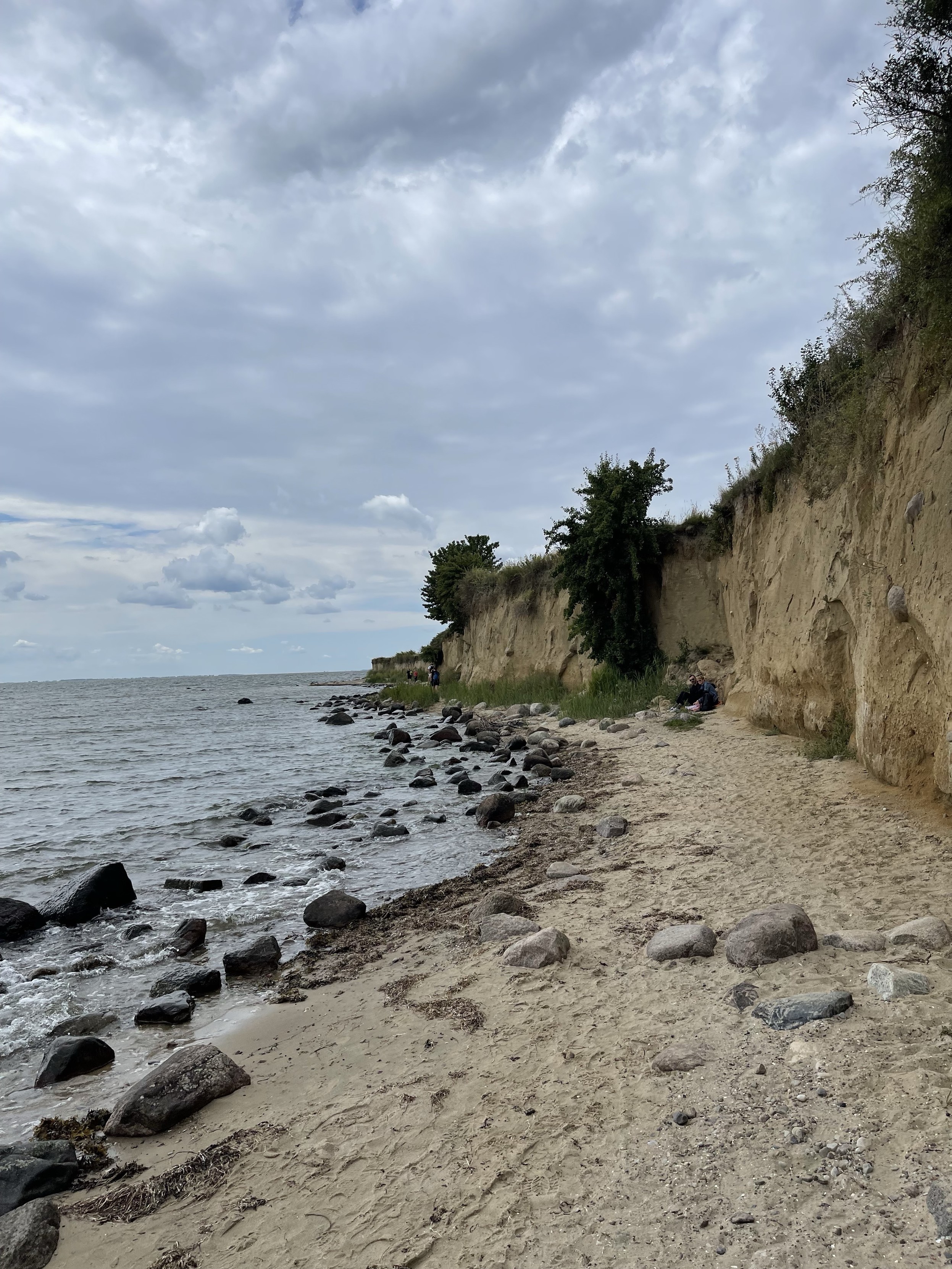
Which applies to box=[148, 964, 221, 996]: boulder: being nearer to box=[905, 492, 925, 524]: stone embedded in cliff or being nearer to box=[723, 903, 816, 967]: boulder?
box=[723, 903, 816, 967]: boulder

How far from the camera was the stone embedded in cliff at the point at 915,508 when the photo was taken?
23.4ft

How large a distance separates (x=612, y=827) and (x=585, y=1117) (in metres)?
5.42

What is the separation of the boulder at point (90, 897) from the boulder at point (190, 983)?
226 centimetres

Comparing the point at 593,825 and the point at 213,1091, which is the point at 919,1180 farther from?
the point at 593,825

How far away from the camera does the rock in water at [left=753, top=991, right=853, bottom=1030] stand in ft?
11.5

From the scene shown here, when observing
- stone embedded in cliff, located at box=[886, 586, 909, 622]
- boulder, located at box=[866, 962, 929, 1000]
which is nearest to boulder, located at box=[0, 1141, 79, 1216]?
boulder, located at box=[866, 962, 929, 1000]

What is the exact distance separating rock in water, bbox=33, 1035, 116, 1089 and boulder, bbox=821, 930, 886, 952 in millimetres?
4468

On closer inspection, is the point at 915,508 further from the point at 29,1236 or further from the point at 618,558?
the point at 618,558

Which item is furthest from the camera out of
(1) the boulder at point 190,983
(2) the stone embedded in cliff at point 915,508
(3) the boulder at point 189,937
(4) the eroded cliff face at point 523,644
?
(4) the eroded cliff face at point 523,644

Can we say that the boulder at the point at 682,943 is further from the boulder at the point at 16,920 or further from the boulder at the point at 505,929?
the boulder at the point at 16,920

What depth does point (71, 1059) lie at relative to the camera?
172 inches

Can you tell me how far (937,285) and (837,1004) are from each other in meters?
6.15

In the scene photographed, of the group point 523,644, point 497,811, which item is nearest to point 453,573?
point 523,644

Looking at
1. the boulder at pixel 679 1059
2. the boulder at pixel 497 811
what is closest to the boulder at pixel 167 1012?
the boulder at pixel 679 1059
